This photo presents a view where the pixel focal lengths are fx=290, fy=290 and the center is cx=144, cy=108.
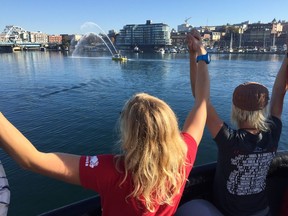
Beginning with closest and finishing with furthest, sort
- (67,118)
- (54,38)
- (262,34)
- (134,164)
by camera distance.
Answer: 1. (134,164)
2. (67,118)
3. (262,34)
4. (54,38)

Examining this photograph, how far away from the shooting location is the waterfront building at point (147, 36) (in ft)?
480

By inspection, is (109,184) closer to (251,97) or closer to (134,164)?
(134,164)

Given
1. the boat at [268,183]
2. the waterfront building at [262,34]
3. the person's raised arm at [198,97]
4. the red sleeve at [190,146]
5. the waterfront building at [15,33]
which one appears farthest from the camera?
the waterfront building at [15,33]

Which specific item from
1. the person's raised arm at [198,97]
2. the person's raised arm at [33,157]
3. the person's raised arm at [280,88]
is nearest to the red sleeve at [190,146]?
the person's raised arm at [198,97]

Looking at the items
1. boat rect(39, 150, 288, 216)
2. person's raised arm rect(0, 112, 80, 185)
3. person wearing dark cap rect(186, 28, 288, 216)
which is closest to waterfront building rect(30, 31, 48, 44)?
boat rect(39, 150, 288, 216)

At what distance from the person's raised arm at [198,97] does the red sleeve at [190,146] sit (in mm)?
50

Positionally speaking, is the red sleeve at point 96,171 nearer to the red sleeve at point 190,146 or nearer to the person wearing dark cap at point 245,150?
the red sleeve at point 190,146

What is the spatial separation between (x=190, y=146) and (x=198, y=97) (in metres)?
0.54

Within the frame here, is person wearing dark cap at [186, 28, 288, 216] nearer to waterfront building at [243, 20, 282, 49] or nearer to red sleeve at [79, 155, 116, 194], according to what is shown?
red sleeve at [79, 155, 116, 194]

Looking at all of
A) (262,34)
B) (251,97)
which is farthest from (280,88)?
(262,34)

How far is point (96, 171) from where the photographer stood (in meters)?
1.57

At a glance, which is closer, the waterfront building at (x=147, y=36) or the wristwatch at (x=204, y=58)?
the wristwatch at (x=204, y=58)

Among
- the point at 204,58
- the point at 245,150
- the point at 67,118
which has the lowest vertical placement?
the point at 67,118

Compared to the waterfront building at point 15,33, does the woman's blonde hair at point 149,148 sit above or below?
below
